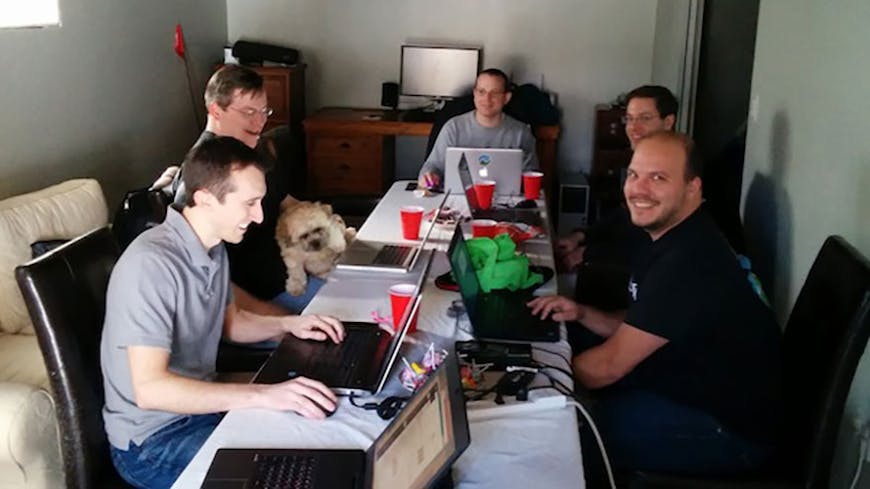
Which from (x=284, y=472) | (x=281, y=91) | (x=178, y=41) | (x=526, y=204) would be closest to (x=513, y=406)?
(x=284, y=472)

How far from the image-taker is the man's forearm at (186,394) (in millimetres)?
1682

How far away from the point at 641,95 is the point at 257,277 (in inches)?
66.1

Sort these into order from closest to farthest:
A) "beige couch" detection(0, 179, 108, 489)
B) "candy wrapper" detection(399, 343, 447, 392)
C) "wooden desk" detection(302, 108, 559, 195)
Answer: "candy wrapper" detection(399, 343, 447, 392) < "beige couch" detection(0, 179, 108, 489) < "wooden desk" detection(302, 108, 559, 195)

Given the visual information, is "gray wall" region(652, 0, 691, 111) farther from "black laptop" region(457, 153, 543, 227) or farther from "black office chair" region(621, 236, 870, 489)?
"black office chair" region(621, 236, 870, 489)

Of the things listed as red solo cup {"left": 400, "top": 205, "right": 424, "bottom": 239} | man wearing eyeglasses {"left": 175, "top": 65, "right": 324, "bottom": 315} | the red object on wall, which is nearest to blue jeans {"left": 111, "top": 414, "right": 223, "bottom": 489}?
man wearing eyeglasses {"left": 175, "top": 65, "right": 324, "bottom": 315}

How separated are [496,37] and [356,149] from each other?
1.23 metres

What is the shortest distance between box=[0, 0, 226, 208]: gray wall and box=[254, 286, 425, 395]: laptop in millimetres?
2160

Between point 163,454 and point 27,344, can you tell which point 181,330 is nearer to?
point 163,454

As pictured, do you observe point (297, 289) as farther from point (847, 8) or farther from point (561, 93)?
point (561, 93)

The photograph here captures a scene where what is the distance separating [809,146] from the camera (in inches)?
102

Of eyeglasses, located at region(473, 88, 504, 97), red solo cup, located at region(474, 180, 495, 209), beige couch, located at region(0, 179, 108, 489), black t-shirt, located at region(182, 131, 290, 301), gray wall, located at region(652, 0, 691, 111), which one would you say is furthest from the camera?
gray wall, located at region(652, 0, 691, 111)

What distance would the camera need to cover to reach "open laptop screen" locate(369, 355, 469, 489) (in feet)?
4.08

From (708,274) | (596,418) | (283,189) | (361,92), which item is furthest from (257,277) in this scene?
(361,92)

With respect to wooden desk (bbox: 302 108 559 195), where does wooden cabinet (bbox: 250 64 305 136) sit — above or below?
above
